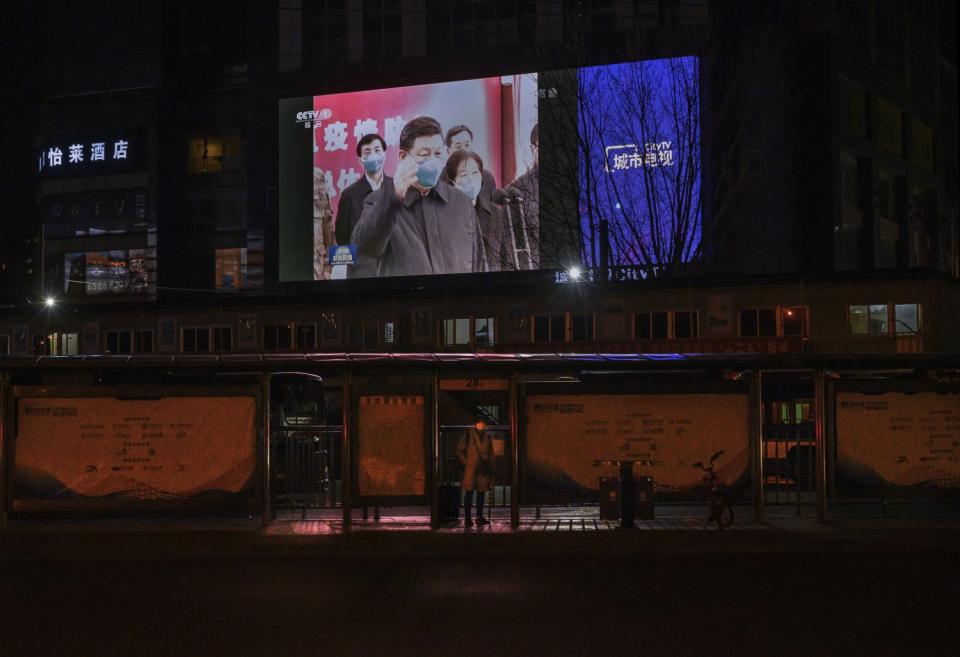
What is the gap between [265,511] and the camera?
16.5 meters

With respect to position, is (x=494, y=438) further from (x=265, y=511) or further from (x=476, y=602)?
(x=476, y=602)

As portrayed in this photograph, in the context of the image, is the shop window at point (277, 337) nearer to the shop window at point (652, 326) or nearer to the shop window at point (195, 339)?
the shop window at point (195, 339)

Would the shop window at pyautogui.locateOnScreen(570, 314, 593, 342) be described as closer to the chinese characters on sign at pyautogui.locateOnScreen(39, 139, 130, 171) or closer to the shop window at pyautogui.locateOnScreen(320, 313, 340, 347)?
the shop window at pyautogui.locateOnScreen(320, 313, 340, 347)

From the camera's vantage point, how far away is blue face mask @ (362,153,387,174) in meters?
55.2

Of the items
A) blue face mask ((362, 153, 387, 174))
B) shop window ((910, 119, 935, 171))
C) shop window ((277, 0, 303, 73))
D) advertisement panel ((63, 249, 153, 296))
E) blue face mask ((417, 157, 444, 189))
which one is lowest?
advertisement panel ((63, 249, 153, 296))

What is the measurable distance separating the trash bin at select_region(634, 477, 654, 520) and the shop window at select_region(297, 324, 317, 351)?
24765 millimetres

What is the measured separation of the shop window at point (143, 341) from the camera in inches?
1650

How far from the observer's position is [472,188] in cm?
5291

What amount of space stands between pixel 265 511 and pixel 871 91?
46339 mm

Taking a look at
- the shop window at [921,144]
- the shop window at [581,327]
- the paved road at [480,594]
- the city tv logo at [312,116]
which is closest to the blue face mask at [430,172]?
the city tv logo at [312,116]

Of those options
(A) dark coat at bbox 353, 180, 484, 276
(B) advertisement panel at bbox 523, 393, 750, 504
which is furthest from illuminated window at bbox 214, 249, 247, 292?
(B) advertisement panel at bbox 523, 393, 750, 504

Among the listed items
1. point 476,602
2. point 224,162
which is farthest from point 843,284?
point 224,162

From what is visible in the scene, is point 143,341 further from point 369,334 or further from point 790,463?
point 790,463

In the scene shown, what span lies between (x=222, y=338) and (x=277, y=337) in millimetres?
2292
